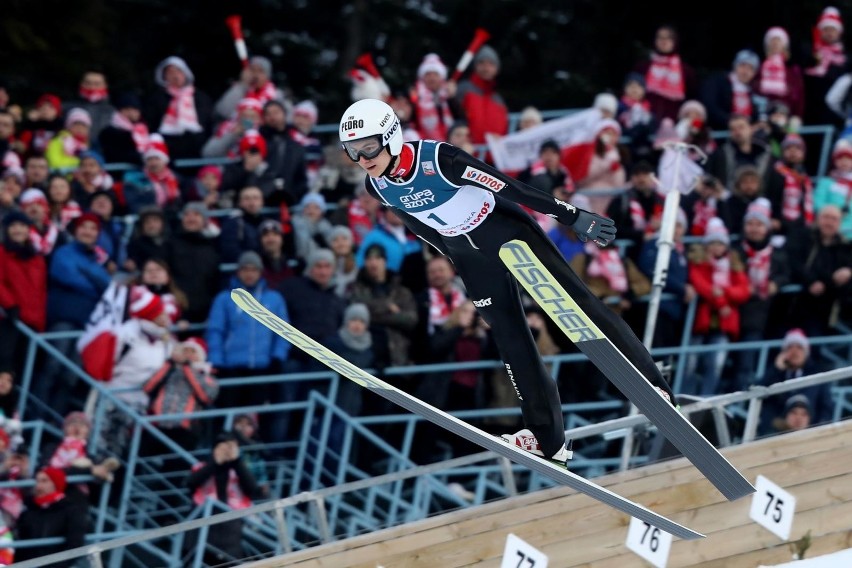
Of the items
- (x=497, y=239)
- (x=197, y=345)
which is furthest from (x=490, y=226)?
(x=197, y=345)

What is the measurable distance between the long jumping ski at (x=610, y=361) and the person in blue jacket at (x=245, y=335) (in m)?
3.29

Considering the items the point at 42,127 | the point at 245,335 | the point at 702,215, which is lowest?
the point at 245,335

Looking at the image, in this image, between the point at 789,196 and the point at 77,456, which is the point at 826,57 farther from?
the point at 77,456

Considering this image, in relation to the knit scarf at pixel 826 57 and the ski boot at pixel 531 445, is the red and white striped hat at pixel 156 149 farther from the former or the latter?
the knit scarf at pixel 826 57

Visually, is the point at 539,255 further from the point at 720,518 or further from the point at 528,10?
the point at 528,10

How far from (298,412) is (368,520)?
0.97 metres

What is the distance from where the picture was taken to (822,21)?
13523mm

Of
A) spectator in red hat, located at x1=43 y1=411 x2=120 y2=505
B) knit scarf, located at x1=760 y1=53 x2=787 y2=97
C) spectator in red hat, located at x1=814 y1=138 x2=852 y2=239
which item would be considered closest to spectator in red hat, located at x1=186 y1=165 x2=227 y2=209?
spectator in red hat, located at x1=43 y1=411 x2=120 y2=505

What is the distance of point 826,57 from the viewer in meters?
13.5

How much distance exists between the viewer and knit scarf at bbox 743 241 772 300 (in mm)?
11453

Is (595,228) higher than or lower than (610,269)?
lower

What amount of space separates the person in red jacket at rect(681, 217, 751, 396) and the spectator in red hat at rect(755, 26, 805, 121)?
219 centimetres

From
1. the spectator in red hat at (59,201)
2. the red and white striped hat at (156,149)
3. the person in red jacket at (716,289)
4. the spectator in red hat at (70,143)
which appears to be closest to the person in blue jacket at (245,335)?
the spectator in red hat at (59,201)

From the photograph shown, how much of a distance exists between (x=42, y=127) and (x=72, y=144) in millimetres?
267
